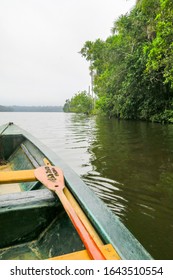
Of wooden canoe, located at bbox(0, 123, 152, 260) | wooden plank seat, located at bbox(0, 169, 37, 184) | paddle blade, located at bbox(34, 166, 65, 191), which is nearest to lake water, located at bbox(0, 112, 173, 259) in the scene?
wooden canoe, located at bbox(0, 123, 152, 260)

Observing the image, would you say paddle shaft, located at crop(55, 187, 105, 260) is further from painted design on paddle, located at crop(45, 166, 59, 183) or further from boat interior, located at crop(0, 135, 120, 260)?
painted design on paddle, located at crop(45, 166, 59, 183)

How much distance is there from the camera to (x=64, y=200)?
1510 mm

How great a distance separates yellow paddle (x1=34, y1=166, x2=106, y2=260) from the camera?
103 centimetres

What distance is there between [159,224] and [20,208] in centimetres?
165

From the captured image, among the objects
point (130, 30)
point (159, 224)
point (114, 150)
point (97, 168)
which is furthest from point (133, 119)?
point (159, 224)

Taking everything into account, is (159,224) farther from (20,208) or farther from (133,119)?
(133,119)

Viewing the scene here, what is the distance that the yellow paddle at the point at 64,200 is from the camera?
103cm

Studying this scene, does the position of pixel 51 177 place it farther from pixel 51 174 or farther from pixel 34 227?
pixel 34 227

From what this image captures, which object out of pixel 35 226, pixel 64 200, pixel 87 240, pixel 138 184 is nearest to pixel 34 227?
pixel 35 226

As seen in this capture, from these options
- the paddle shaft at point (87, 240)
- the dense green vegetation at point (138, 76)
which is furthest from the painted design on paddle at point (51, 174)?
the dense green vegetation at point (138, 76)
